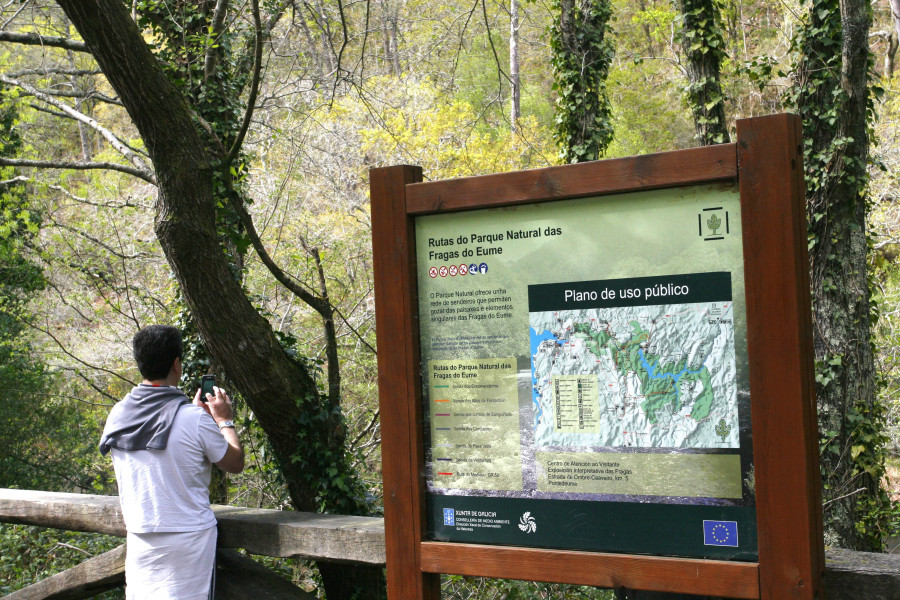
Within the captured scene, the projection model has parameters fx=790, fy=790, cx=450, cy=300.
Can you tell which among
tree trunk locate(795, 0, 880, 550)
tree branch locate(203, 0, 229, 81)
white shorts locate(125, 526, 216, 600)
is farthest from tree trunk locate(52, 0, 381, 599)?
tree trunk locate(795, 0, 880, 550)

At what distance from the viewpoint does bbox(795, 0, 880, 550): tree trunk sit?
21.9 ft

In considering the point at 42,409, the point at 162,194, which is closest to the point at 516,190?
the point at 162,194

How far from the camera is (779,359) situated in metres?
1.71

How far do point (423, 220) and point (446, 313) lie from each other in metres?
0.27

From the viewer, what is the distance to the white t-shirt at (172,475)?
2746 millimetres

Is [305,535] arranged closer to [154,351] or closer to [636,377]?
[154,351]

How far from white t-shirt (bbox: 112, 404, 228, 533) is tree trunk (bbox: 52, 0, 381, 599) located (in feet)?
3.74

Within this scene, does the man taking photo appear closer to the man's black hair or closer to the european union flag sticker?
the man's black hair

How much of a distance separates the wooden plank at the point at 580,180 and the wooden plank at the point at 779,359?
73mm

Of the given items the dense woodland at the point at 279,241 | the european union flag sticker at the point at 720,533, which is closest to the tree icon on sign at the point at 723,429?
the european union flag sticker at the point at 720,533

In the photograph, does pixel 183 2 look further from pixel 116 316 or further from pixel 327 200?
pixel 327 200

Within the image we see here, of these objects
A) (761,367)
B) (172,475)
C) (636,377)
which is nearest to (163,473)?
(172,475)

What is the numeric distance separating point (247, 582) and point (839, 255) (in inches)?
228

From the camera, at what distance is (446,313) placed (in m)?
2.11
